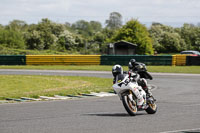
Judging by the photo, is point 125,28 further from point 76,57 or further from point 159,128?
point 159,128

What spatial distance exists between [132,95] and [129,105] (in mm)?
336

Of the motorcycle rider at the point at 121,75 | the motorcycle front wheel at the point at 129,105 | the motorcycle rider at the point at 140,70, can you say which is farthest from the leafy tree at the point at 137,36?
the motorcycle front wheel at the point at 129,105

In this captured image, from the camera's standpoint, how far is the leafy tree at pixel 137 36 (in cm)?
5710

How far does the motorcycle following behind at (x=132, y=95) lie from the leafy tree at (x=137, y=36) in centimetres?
4702

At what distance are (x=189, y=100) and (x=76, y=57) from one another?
84.6ft

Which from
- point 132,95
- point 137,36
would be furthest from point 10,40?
point 132,95

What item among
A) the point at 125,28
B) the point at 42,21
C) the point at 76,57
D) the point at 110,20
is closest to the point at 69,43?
the point at 42,21

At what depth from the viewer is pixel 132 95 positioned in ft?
31.6

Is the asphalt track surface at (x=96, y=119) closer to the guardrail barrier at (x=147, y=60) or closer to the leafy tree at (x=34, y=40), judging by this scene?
the guardrail barrier at (x=147, y=60)

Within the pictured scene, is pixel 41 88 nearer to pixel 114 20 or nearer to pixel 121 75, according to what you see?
pixel 121 75

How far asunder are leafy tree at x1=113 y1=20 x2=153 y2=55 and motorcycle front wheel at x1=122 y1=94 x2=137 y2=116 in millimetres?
47476

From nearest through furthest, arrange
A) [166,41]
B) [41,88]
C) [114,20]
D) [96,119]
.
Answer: [96,119]
[41,88]
[166,41]
[114,20]

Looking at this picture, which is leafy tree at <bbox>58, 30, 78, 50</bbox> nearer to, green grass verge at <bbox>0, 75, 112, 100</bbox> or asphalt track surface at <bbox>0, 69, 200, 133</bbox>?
green grass verge at <bbox>0, 75, 112, 100</bbox>

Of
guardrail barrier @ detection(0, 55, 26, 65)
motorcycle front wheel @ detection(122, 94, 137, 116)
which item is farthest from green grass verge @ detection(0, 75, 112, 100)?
guardrail barrier @ detection(0, 55, 26, 65)
